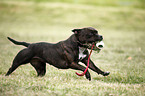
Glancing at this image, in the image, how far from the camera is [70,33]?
2170 cm

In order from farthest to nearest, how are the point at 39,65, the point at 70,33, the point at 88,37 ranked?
the point at 70,33 < the point at 39,65 < the point at 88,37

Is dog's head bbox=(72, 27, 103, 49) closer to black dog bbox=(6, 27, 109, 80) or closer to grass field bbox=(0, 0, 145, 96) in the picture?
black dog bbox=(6, 27, 109, 80)

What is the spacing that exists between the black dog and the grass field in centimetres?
38

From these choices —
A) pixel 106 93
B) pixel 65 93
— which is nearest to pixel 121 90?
pixel 106 93

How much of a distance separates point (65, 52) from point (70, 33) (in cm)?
1695

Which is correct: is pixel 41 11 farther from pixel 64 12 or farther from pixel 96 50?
pixel 96 50

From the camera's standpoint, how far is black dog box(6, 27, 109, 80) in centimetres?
473

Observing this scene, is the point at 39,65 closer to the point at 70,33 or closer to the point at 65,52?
the point at 65,52

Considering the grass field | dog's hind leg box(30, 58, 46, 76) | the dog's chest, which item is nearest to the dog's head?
the dog's chest

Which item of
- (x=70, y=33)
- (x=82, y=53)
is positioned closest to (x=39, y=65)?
(x=82, y=53)

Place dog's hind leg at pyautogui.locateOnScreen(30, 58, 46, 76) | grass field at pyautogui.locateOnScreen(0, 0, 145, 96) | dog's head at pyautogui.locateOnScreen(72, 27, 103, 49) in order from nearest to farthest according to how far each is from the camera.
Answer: grass field at pyautogui.locateOnScreen(0, 0, 145, 96), dog's head at pyautogui.locateOnScreen(72, 27, 103, 49), dog's hind leg at pyautogui.locateOnScreen(30, 58, 46, 76)

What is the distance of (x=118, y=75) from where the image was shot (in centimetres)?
552

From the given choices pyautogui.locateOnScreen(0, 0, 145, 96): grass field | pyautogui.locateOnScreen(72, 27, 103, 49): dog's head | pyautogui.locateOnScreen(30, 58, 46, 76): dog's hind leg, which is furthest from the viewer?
pyautogui.locateOnScreen(30, 58, 46, 76): dog's hind leg

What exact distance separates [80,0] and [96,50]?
135 feet
